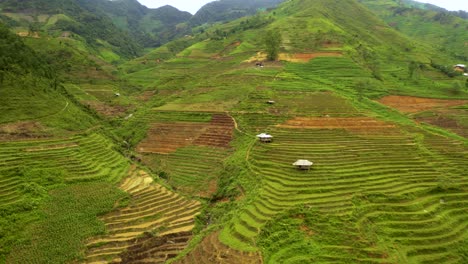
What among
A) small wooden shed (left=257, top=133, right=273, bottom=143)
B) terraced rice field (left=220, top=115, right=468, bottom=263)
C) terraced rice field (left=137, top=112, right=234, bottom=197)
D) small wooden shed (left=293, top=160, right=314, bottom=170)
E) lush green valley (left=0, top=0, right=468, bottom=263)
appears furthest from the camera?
small wooden shed (left=257, top=133, right=273, bottom=143)

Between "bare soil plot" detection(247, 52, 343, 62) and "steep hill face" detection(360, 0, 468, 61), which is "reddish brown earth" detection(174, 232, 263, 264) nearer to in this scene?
"bare soil plot" detection(247, 52, 343, 62)

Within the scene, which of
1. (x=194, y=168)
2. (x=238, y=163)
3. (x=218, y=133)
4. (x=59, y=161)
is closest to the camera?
(x=59, y=161)

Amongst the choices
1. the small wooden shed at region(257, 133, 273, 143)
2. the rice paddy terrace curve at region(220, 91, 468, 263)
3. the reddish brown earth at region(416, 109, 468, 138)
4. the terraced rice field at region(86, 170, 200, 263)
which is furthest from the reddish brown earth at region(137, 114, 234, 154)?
the reddish brown earth at region(416, 109, 468, 138)

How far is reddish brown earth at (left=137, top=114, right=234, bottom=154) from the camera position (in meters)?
37.0

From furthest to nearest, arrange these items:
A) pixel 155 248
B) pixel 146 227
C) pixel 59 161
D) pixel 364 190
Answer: pixel 59 161 → pixel 364 190 → pixel 146 227 → pixel 155 248

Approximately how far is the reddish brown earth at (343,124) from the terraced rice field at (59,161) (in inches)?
746

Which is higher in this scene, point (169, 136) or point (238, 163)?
point (238, 163)

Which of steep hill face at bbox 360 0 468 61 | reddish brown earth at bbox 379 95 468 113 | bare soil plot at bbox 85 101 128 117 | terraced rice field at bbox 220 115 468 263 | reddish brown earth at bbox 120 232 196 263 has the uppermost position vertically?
steep hill face at bbox 360 0 468 61

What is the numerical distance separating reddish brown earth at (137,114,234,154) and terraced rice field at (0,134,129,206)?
5479 millimetres

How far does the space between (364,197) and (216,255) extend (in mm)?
11109

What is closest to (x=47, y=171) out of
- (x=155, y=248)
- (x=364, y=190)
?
(x=155, y=248)

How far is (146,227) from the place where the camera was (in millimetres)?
22781

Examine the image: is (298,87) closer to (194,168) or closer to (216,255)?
(194,168)

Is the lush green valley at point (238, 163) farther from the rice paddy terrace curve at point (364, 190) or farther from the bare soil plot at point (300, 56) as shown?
the bare soil plot at point (300, 56)
